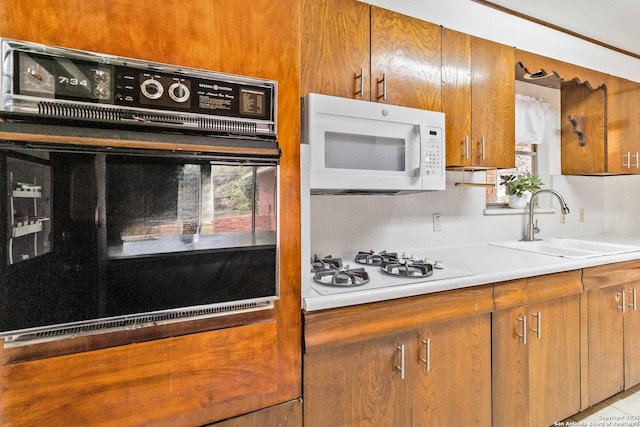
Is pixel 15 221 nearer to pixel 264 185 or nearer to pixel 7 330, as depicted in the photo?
pixel 7 330

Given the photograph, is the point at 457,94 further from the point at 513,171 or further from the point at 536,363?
the point at 536,363

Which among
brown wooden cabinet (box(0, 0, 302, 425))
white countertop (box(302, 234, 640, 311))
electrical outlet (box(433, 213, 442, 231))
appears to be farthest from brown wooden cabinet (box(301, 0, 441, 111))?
white countertop (box(302, 234, 640, 311))

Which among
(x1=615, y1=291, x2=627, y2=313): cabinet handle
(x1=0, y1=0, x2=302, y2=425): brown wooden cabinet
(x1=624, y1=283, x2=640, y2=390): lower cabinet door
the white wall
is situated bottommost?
(x1=624, y1=283, x2=640, y2=390): lower cabinet door

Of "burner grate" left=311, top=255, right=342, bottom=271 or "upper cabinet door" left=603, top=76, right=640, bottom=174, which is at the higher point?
"upper cabinet door" left=603, top=76, right=640, bottom=174

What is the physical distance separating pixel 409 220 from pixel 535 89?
166cm

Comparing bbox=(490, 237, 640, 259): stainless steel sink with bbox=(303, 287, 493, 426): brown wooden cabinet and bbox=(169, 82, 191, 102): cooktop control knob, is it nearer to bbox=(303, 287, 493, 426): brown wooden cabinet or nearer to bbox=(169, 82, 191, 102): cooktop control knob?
bbox=(303, 287, 493, 426): brown wooden cabinet

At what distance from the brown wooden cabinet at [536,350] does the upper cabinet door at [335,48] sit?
3.85 feet

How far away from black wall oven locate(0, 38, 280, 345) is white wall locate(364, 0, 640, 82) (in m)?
1.41

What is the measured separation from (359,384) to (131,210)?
3.21ft

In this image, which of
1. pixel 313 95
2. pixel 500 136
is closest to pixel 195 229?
pixel 313 95

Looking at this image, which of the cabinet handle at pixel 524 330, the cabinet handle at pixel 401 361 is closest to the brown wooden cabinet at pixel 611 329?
the cabinet handle at pixel 524 330

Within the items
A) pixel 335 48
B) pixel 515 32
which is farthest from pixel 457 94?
pixel 515 32

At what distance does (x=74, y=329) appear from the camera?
0.81 m

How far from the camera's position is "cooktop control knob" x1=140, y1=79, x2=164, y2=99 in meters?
0.86
